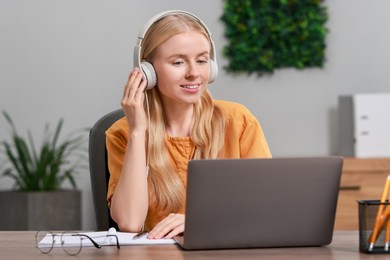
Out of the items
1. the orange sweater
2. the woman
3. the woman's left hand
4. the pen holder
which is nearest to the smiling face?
the woman

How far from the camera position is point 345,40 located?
4.61 m

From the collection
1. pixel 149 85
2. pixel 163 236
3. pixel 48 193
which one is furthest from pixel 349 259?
pixel 48 193

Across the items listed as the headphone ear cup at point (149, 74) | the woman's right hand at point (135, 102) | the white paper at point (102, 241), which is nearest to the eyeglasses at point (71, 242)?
the white paper at point (102, 241)

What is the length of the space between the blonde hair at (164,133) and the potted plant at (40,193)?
2.16m

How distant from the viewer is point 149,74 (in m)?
2.16

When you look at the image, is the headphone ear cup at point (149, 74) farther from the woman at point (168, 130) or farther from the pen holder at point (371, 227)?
the pen holder at point (371, 227)

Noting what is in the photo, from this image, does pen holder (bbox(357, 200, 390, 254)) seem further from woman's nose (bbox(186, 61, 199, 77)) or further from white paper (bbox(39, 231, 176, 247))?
woman's nose (bbox(186, 61, 199, 77))

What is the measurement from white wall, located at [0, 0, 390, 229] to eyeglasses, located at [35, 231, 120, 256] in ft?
9.58

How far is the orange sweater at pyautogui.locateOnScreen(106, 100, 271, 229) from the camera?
2.28 meters

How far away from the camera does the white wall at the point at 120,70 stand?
4.62m

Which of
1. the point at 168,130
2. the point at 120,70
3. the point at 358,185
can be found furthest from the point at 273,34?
the point at 168,130

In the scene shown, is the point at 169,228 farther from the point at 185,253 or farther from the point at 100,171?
the point at 100,171

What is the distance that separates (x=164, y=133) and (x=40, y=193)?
2.16 m

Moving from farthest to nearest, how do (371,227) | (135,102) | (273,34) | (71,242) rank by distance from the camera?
(273,34) → (135,102) → (71,242) → (371,227)
